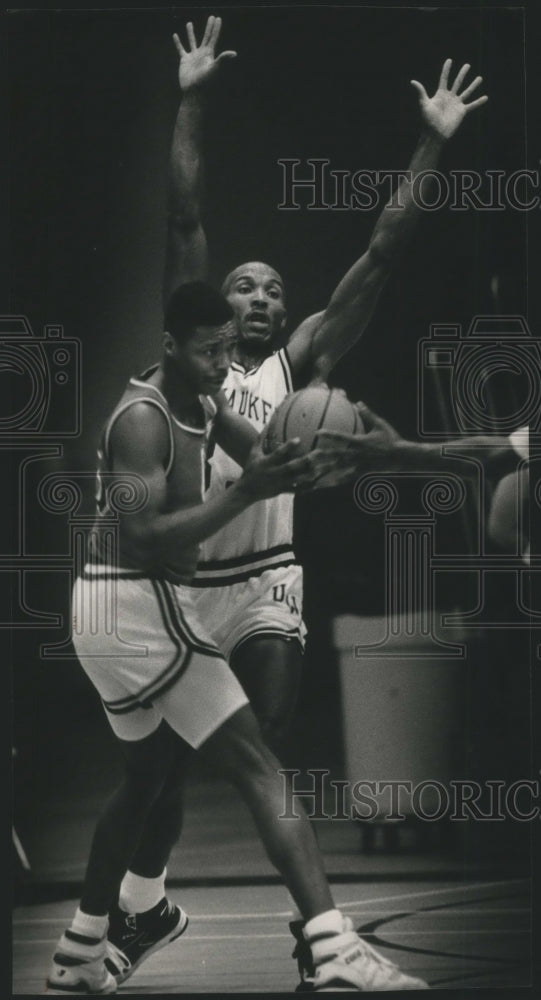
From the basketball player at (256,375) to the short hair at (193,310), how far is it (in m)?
0.06

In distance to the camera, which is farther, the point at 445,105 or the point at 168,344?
the point at 445,105

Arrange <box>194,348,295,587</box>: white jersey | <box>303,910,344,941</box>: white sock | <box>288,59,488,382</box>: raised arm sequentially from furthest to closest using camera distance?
<box>288,59,488,382</box>: raised arm
<box>194,348,295,587</box>: white jersey
<box>303,910,344,941</box>: white sock

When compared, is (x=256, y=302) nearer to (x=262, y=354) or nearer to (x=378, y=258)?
(x=262, y=354)

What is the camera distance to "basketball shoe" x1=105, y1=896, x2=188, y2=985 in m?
6.31

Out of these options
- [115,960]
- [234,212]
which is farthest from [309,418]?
[115,960]

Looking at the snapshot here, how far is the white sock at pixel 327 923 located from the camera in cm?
606

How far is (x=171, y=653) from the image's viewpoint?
618 centimetres

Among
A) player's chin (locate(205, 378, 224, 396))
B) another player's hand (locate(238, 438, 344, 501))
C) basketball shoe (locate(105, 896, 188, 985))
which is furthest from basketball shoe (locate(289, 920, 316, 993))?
player's chin (locate(205, 378, 224, 396))

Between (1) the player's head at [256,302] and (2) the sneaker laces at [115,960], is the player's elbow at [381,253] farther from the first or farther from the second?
(2) the sneaker laces at [115,960]

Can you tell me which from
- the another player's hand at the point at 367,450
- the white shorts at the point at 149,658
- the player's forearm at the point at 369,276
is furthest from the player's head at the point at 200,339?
the white shorts at the point at 149,658

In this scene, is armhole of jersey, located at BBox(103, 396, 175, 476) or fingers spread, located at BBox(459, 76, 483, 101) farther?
fingers spread, located at BBox(459, 76, 483, 101)

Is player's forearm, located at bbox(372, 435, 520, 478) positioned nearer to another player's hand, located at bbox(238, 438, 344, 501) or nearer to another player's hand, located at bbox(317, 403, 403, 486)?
another player's hand, located at bbox(317, 403, 403, 486)

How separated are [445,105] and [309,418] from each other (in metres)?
1.40

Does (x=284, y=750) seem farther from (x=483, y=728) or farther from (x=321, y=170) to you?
(x=321, y=170)
